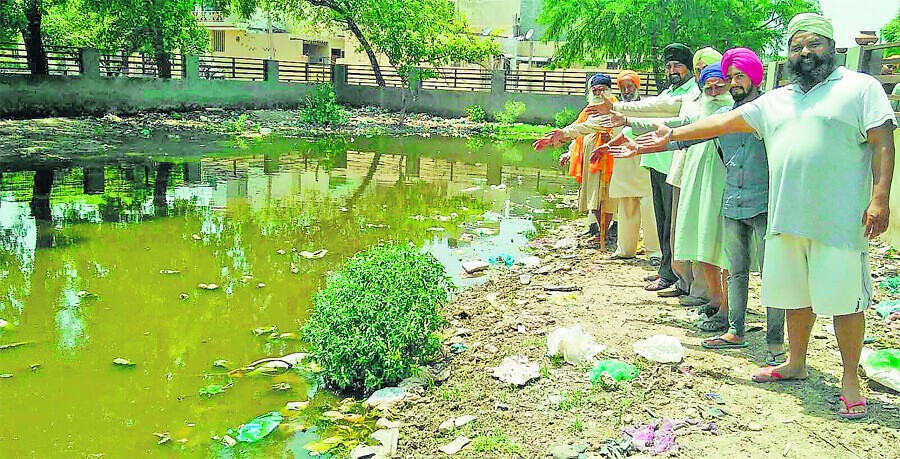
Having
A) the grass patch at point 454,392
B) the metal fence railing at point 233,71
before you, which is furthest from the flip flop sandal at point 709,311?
the metal fence railing at point 233,71

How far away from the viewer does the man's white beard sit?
447 centimetres

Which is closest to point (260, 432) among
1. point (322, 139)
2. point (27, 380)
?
point (27, 380)

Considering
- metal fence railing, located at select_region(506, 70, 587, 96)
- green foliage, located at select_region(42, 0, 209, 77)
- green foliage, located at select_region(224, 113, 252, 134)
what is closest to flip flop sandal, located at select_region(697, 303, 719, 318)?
green foliage, located at select_region(224, 113, 252, 134)

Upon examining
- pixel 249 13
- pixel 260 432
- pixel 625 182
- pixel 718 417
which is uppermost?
pixel 249 13

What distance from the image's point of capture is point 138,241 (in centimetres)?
789

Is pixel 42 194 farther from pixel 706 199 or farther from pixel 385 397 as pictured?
pixel 706 199

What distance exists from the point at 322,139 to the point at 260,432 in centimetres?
1767

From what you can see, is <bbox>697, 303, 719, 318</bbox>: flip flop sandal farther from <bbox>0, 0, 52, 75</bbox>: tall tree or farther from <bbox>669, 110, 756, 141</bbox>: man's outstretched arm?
<bbox>0, 0, 52, 75</bbox>: tall tree

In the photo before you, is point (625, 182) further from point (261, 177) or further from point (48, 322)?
point (261, 177)

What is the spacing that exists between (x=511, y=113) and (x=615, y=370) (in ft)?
77.9

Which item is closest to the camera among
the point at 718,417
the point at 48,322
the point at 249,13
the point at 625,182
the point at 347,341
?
the point at 718,417

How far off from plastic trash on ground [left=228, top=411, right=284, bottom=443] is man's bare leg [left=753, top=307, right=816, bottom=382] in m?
2.43

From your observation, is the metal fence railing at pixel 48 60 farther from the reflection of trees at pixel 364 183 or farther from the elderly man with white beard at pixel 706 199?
the elderly man with white beard at pixel 706 199

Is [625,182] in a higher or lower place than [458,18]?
lower
